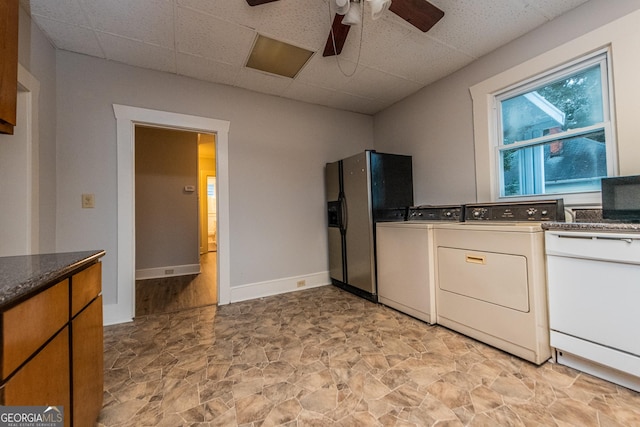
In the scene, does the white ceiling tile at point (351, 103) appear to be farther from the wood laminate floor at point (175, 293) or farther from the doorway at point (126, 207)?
the wood laminate floor at point (175, 293)

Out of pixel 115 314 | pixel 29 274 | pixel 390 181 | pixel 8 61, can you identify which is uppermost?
pixel 8 61

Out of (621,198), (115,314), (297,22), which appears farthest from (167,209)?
(621,198)

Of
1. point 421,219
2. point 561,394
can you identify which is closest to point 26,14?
point 421,219

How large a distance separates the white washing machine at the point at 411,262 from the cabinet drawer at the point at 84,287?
224cm

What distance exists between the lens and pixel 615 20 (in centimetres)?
181

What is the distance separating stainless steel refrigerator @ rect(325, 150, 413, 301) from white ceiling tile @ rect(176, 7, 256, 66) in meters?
1.55

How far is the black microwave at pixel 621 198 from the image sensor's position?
1596 millimetres

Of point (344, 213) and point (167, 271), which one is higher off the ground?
point (344, 213)

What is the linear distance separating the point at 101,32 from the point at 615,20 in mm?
3807

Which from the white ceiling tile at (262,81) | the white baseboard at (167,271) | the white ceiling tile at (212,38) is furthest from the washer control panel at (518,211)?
the white baseboard at (167,271)

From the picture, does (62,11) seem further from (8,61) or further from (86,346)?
(86,346)

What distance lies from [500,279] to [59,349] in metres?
2.34

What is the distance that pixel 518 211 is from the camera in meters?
2.15

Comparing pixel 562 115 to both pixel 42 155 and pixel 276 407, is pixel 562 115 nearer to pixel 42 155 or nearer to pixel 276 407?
pixel 276 407
